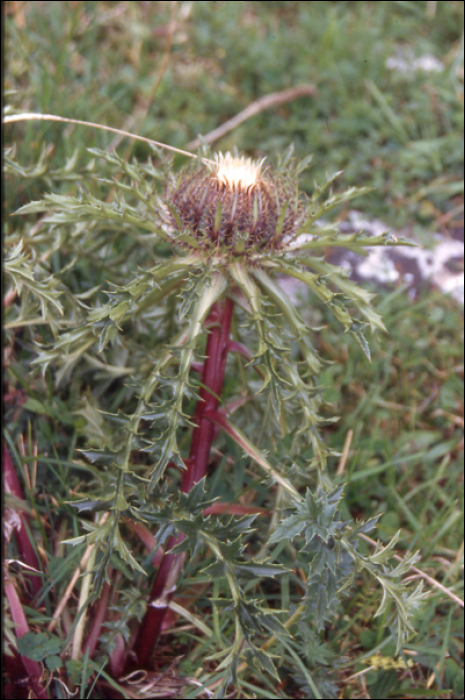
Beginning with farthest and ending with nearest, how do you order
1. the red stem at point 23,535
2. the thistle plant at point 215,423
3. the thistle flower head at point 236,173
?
the red stem at point 23,535 < the thistle flower head at point 236,173 < the thistle plant at point 215,423

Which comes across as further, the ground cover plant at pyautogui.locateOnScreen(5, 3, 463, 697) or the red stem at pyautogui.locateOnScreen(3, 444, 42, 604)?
the red stem at pyautogui.locateOnScreen(3, 444, 42, 604)

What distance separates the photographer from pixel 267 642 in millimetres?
1918

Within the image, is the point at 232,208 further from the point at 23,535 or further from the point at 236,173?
the point at 23,535

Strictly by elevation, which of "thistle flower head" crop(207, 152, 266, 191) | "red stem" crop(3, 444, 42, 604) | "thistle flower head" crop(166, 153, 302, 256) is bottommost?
"red stem" crop(3, 444, 42, 604)

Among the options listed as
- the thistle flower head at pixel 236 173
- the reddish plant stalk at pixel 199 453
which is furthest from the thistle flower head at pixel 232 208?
the reddish plant stalk at pixel 199 453

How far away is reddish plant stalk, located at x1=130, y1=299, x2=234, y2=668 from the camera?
1811 mm

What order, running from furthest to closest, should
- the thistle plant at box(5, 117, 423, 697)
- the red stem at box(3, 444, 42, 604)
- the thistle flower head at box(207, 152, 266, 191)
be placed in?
1. the red stem at box(3, 444, 42, 604)
2. the thistle flower head at box(207, 152, 266, 191)
3. the thistle plant at box(5, 117, 423, 697)

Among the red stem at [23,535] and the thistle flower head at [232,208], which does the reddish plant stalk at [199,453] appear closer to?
the thistle flower head at [232,208]

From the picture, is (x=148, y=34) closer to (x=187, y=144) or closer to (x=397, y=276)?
(x=187, y=144)

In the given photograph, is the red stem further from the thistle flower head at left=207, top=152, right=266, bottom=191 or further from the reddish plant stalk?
the thistle flower head at left=207, top=152, right=266, bottom=191

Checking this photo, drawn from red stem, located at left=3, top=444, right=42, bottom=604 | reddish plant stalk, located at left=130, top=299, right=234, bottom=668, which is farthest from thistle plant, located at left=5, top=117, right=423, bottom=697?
red stem, located at left=3, top=444, right=42, bottom=604

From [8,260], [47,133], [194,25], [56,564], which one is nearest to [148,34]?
[194,25]

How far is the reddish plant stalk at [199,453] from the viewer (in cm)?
181

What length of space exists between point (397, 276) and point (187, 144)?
52.0 inches
